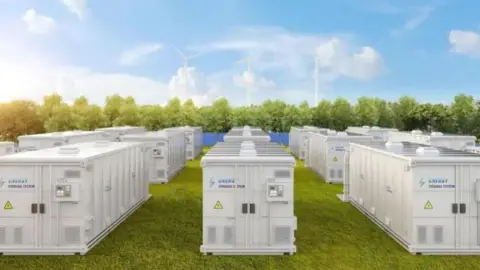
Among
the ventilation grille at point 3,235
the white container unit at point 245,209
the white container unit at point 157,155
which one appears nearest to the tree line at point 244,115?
the white container unit at point 157,155

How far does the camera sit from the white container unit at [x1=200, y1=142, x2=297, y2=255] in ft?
49.4

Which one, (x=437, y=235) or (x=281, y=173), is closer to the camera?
(x=281, y=173)

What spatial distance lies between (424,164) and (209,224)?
697 cm

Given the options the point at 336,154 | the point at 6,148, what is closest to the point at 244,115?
the point at 336,154

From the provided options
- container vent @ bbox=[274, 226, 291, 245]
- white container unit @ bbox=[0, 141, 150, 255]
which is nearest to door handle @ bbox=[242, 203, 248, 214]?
container vent @ bbox=[274, 226, 291, 245]

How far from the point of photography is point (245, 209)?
15.1 m

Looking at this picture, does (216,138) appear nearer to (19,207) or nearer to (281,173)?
(19,207)

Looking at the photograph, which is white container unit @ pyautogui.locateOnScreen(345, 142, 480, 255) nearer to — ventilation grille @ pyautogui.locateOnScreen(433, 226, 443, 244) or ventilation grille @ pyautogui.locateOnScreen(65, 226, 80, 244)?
ventilation grille @ pyautogui.locateOnScreen(433, 226, 443, 244)

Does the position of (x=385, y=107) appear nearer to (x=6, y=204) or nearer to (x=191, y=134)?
(x=191, y=134)

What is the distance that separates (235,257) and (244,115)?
8331 cm

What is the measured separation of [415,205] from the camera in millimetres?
15344

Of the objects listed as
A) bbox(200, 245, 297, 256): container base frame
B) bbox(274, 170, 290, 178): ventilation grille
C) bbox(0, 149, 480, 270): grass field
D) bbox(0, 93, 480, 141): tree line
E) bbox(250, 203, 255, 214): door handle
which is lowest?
bbox(0, 149, 480, 270): grass field

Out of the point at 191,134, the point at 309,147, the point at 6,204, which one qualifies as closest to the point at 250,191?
the point at 6,204

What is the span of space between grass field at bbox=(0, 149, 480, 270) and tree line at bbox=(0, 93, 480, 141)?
6946 cm
